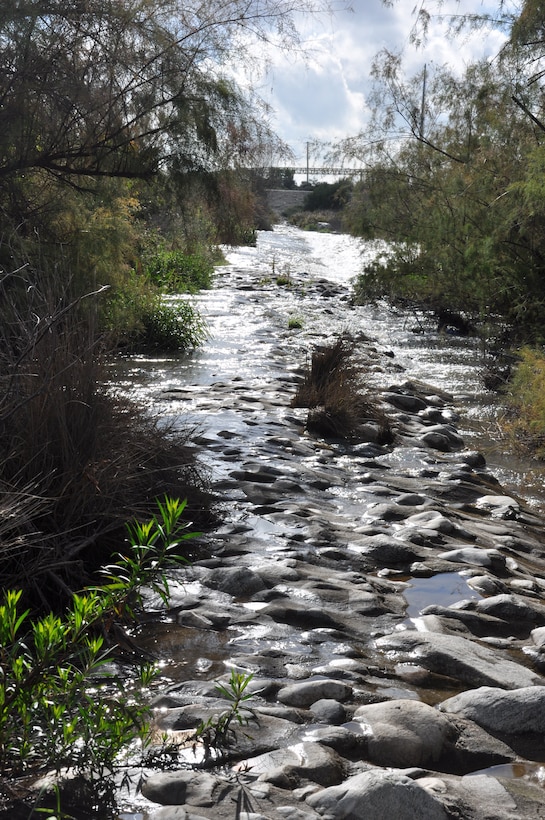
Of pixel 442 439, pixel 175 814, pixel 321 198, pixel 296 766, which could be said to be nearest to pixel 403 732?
pixel 296 766

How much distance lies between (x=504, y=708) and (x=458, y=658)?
454mm

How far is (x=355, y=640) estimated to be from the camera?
3.90m

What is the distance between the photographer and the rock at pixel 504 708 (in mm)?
3117

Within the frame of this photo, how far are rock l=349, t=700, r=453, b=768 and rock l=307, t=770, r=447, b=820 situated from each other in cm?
36

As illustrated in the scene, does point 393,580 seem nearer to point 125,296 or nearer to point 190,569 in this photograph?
point 190,569

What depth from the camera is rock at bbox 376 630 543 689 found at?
3.52 meters

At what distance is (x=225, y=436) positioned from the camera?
7.44 metres

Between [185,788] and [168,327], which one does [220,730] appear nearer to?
[185,788]

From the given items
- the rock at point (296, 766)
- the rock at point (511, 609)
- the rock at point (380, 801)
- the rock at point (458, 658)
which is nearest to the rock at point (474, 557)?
the rock at point (511, 609)

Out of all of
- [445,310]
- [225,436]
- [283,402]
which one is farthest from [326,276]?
[225,436]

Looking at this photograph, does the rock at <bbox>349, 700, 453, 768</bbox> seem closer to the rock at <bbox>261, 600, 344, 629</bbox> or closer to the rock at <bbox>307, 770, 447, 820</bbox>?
the rock at <bbox>307, 770, 447, 820</bbox>

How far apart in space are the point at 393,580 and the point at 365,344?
9140mm

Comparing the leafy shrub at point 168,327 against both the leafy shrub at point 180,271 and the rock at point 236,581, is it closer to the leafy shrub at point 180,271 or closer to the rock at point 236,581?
the leafy shrub at point 180,271

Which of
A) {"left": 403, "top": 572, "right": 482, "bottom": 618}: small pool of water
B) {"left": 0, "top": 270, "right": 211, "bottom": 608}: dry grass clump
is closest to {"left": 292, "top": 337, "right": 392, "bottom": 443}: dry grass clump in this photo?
{"left": 403, "top": 572, "right": 482, "bottom": 618}: small pool of water
